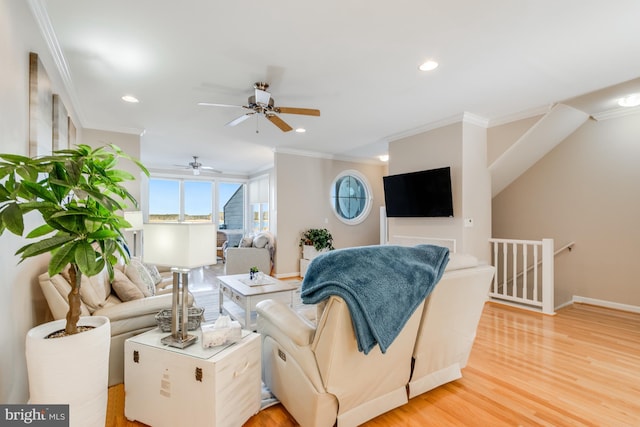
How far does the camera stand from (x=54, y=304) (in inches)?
68.3

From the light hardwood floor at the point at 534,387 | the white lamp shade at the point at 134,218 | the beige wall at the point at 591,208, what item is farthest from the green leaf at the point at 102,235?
the beige wall at the point at 591,208

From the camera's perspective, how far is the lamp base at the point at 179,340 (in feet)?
5.18

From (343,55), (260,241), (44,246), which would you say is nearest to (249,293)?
(44,246)

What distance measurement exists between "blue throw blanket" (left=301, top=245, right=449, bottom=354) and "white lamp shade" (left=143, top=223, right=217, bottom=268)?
23.7 inches

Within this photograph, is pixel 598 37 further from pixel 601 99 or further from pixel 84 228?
pixel 84 228

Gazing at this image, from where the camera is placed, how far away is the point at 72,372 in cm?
123

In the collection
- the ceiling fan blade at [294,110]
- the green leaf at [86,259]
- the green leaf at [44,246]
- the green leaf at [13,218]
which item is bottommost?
the green leaf at [86,259]

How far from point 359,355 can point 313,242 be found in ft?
13.9

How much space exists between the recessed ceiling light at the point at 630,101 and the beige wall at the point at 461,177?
1.43 m

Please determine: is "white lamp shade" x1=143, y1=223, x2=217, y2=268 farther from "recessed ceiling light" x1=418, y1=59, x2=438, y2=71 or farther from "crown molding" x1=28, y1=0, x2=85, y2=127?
"recessed ceiling light" x1=418, y1=59, x2=438, y2=71

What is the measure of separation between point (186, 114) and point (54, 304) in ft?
9.10

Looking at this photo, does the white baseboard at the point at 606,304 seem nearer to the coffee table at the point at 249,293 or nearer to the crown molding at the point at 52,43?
the coffee table at the point at 249,293

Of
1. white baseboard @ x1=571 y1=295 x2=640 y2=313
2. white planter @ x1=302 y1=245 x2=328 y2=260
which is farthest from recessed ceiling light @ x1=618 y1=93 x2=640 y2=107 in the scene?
white planter @ x1=302 y1=245 x2=328 y2=260

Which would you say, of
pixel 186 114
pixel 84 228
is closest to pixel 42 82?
pixel 84 228
